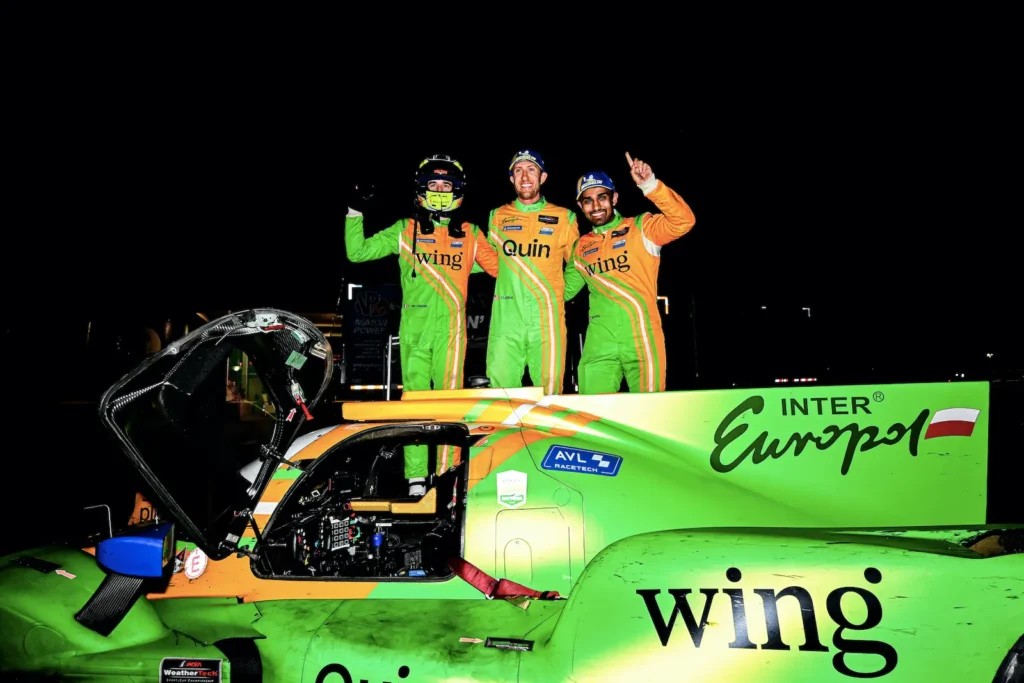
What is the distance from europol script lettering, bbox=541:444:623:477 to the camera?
2324mm

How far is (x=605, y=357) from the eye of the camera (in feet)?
14.6

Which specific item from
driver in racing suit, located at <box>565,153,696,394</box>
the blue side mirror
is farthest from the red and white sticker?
driver in racing suit, located at <box>565,153,696,394</box>

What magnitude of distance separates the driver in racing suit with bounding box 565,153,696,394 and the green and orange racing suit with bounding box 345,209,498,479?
111 cm

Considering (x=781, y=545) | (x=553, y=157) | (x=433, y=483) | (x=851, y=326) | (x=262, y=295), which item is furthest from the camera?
(x=262, y=295)

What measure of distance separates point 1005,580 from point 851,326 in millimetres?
15137

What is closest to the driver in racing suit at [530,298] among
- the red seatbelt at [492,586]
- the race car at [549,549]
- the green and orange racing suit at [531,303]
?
the green and orange racing suit at [531,303]

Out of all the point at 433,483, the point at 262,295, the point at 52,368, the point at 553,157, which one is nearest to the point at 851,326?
the point at 553,157

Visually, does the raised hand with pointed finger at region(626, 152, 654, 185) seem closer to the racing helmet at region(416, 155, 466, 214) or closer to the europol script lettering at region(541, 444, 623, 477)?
the racing helmet at region(416, 155, 466, 214)

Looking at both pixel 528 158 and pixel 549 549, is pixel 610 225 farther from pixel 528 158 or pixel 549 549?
pixel 549 549

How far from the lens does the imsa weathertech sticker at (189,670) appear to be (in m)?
1.92

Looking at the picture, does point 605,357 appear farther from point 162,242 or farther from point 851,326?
point 162,242

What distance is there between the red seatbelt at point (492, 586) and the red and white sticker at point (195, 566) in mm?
1087

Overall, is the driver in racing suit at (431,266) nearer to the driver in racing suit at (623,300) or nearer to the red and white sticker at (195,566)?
the driver in racing suit at (623,300)

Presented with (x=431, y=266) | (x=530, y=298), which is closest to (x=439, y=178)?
(x=431, y=266)
